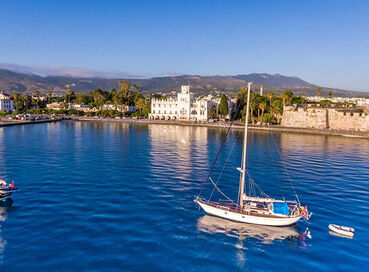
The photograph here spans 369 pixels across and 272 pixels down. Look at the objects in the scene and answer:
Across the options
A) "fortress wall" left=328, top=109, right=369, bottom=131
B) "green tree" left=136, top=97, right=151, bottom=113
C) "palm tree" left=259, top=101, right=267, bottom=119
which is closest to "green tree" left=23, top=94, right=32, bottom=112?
"green tree" left=136, top=97, right=151, bottom=113

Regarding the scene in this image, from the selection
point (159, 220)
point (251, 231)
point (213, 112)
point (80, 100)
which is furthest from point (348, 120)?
point (80, 100)

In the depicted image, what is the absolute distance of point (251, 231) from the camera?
24406 mm

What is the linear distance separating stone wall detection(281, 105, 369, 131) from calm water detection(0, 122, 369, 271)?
64926mm

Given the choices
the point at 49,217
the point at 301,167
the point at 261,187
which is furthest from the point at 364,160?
the point at 49,217

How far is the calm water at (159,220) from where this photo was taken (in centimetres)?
1994

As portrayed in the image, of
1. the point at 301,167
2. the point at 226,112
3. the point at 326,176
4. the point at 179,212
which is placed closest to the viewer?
the point at 179,212

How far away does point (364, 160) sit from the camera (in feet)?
181

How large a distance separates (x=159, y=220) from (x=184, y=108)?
125m

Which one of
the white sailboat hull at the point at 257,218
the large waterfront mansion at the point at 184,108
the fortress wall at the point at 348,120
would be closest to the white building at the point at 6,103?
the large waterfront mansion at the point at 184,108

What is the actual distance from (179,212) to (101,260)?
9873mm

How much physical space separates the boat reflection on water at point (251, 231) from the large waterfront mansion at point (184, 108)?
119 m

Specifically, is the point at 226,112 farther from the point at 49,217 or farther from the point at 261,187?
the point at 49,217

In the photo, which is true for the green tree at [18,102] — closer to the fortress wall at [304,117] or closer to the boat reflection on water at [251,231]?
the fortress wall at [304,117]

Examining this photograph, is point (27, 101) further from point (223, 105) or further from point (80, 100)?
point (223, 105)
